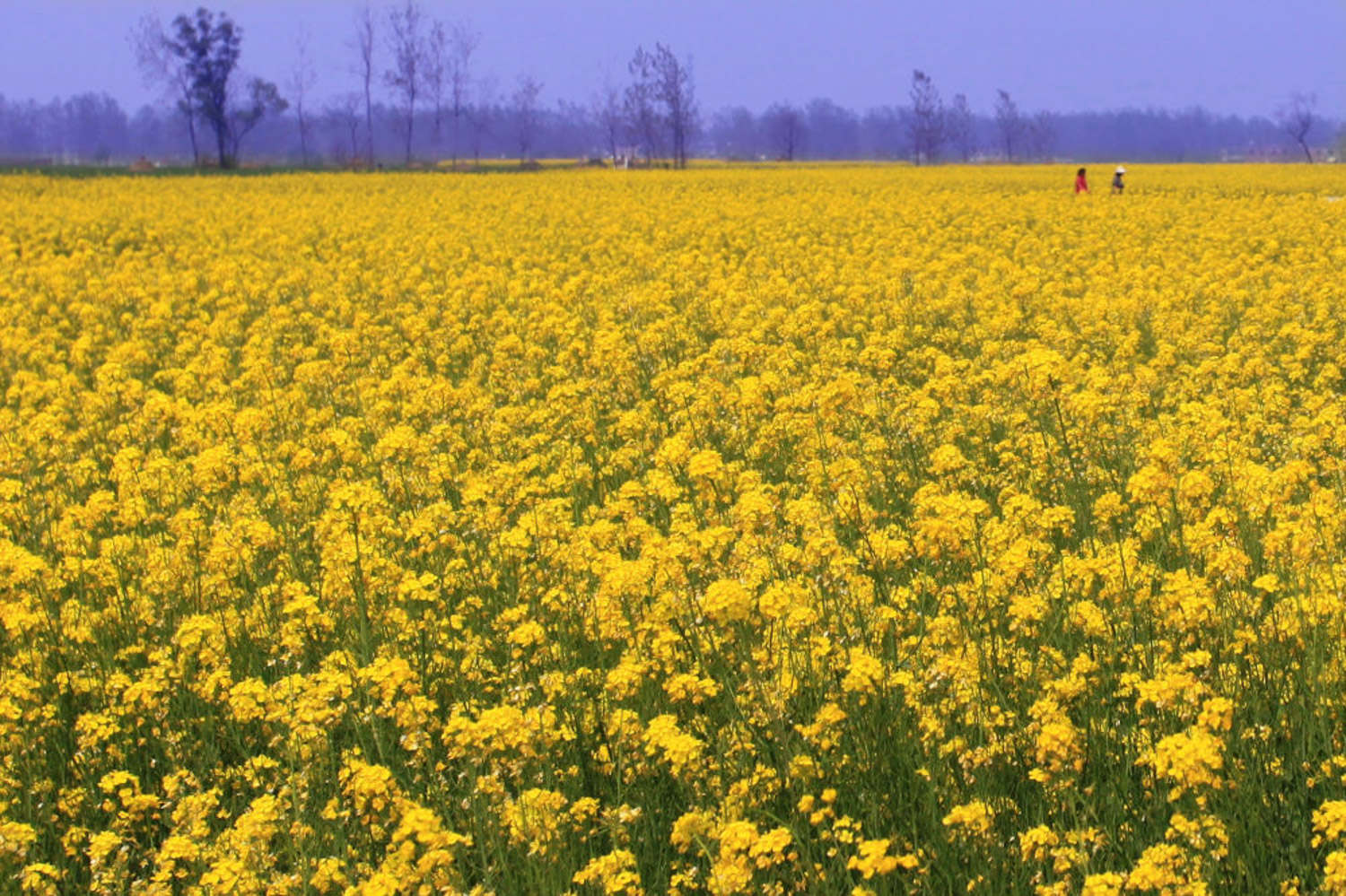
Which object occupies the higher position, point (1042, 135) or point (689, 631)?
point (1042, 135)

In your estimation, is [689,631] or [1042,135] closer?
[689,631]

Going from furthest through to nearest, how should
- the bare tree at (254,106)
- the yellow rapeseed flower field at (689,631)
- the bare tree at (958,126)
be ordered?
the bare tree at (958,126)
the bare tree at (254,106)
the yellow rapeseed flower field at (689,631)

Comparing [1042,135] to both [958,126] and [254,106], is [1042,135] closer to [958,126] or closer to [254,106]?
[958,126]

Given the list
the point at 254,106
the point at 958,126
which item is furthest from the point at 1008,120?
the point at 254,106

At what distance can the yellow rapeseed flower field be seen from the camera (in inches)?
149

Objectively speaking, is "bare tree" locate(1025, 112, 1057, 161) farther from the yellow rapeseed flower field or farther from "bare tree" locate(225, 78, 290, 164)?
the yellow rapeseed flower field

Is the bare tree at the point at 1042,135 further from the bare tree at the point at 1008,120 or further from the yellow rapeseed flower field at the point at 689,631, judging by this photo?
the yellow rapeseed flower field at the point at 689,631

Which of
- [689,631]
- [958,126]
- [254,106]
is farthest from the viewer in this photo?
[958,126]

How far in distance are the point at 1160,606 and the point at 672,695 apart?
1.90m

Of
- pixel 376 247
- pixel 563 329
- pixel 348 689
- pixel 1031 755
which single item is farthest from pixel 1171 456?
pixel 376 247

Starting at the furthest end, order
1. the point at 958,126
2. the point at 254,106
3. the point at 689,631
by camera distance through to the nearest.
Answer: the point at 958,126, the point at 254,106, the point at 689,631

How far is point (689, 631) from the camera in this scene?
499 centimetres

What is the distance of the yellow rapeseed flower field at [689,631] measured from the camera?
12.4 ft

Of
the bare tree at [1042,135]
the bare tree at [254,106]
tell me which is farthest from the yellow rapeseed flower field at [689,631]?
the bare tree at [1042,135]
